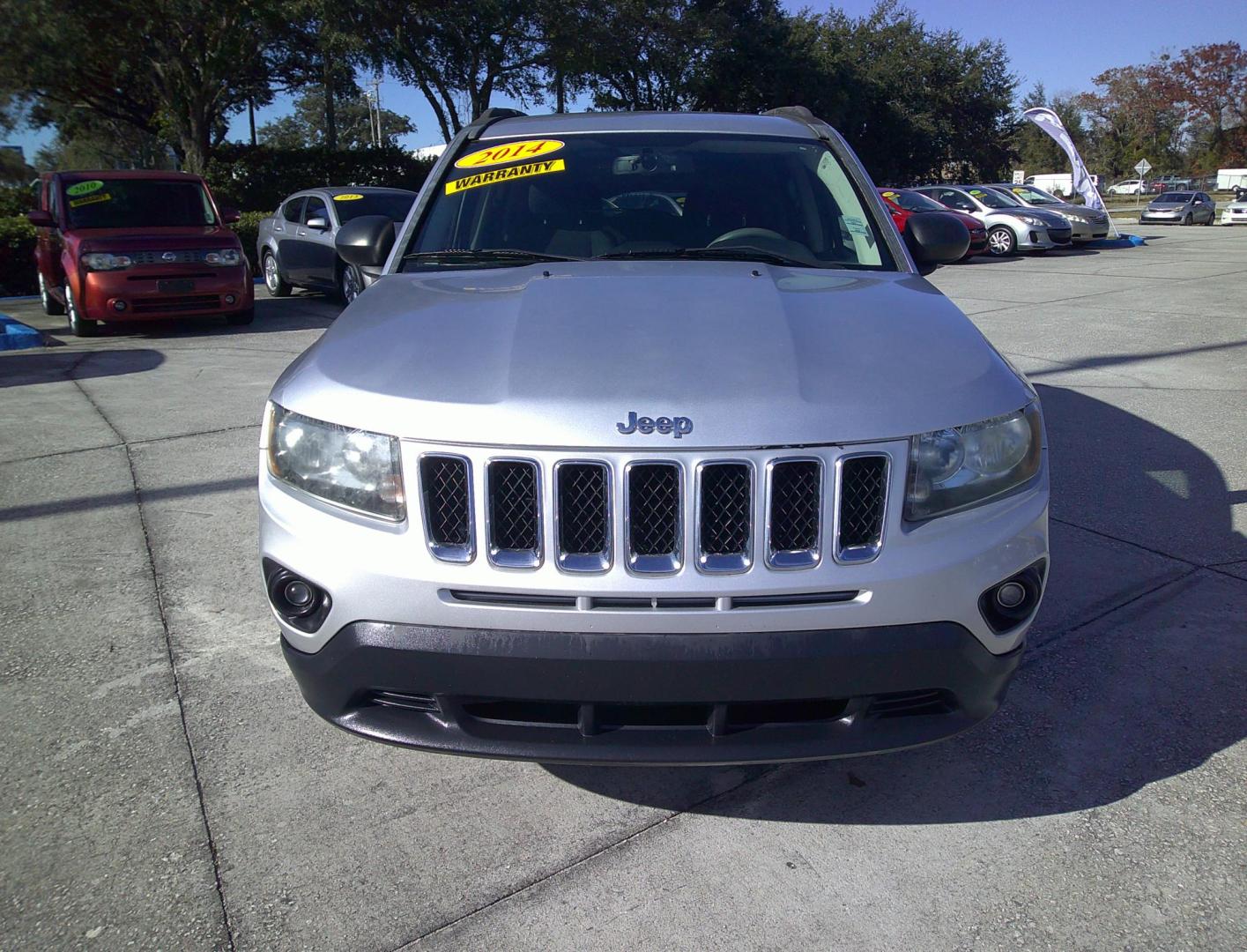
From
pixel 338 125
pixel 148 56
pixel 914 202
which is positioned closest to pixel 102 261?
pixel 148 56

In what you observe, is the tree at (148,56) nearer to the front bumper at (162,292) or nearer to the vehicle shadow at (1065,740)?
the front bumper at (162,292)

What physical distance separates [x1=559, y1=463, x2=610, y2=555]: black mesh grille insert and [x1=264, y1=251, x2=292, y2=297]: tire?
42.5 feet

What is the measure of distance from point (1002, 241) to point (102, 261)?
702 inches

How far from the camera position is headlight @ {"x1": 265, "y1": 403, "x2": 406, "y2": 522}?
2.16 meters

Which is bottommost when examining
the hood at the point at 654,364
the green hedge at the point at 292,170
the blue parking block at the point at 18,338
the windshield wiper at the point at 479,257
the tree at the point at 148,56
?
the blue parking block at the point at 18,338

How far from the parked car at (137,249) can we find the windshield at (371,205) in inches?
52.4

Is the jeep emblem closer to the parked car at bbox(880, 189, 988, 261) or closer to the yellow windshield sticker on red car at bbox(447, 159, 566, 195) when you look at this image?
the yellow windshield sticker on red car at bbox(447, 159, 566, 195)

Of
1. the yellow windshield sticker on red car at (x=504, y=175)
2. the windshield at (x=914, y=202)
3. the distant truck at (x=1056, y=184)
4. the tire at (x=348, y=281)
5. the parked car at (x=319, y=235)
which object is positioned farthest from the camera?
the distant truck at (x=1056, y=184)

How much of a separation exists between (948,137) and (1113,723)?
4820 centimetres

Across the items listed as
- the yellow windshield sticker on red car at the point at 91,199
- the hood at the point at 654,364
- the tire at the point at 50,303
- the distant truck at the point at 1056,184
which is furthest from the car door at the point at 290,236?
the distant truck at the point at 1056,184

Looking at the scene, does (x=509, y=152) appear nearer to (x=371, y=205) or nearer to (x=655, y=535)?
(x=655, y=535)

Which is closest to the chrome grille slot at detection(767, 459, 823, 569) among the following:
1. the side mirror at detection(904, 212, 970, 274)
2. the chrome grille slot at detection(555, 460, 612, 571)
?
the chrome grille slot at detection(555, 460, 612, 571)

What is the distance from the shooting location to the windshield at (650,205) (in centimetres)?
341

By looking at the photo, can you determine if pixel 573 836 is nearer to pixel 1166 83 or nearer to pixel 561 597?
pixel 561 597
